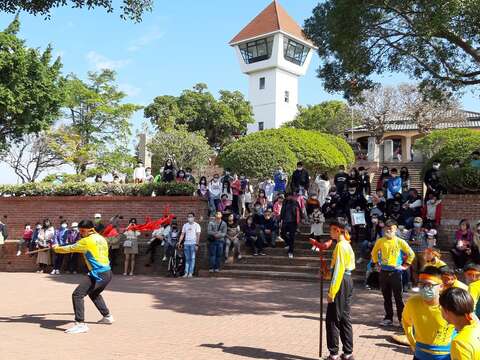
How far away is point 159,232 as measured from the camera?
16.1m

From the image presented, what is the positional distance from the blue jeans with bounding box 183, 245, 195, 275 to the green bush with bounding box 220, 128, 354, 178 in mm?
8720

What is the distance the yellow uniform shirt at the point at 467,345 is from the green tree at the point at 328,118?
41.4 m

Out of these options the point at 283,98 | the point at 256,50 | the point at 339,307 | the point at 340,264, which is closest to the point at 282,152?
the point at 340,264

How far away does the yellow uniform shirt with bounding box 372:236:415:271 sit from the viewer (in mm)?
8188

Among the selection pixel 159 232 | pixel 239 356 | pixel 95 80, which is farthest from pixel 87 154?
pixel 239 356

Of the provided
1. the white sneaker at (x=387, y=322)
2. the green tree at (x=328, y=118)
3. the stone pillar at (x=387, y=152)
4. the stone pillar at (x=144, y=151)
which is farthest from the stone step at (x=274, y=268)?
the green tree at (x=328, y=118)

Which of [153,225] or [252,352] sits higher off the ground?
[153,225]

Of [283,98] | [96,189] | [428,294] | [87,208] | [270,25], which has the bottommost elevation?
[428,294]

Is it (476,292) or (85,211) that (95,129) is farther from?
(476,292)

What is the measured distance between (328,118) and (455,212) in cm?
3440

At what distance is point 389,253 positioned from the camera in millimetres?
8203

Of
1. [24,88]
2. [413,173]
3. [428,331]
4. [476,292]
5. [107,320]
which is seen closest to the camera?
[428,331]

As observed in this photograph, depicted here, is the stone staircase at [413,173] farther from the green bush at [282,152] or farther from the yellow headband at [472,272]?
the yellow headband at [472,272]

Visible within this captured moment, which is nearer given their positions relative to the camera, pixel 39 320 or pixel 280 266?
pixel 39 320
